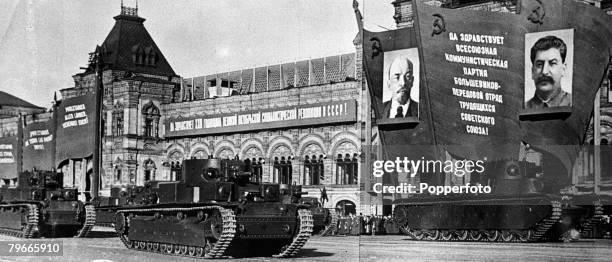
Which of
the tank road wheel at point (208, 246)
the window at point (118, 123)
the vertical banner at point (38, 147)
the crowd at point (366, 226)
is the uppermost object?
the window at point (118, 123)

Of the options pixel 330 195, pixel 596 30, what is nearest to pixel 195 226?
pixel 596 30

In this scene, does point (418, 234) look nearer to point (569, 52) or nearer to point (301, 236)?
point (569, 52)

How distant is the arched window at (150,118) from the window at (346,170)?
13.6 m

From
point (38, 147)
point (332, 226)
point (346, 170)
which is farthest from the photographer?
point (346, 170)

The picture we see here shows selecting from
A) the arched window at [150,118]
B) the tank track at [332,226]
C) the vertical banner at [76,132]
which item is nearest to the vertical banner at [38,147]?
the vertical banner at [76,132]

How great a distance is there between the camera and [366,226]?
119 ft

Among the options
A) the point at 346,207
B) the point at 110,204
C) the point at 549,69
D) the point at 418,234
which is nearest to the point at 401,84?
the point at 418,234

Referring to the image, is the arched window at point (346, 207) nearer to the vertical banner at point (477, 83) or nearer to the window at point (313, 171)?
the window at point (313, 171)

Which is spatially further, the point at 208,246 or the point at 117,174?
the point at 117,174

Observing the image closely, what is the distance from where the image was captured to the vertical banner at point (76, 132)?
134 ft

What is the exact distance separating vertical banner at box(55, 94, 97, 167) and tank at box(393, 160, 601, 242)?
17.5 meters

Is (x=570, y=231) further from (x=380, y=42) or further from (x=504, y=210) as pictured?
(x=380, y=42)

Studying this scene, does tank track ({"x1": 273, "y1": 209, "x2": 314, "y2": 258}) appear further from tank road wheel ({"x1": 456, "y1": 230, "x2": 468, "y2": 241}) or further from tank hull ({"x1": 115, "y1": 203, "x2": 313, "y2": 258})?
tank road wheel ({"x1": 456, "y1": 230, "x2": 468, "y2": 241})

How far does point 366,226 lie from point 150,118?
19525mm
